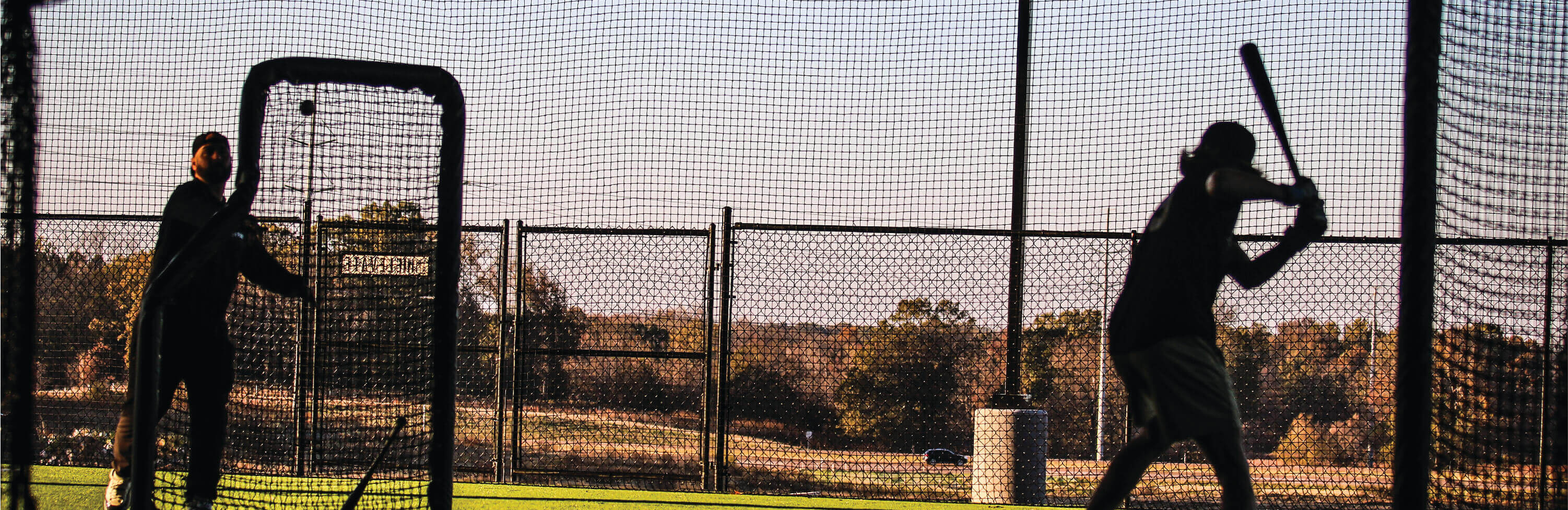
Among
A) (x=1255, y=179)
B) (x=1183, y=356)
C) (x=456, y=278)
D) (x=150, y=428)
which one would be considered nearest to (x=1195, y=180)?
(x=1255, y=179)

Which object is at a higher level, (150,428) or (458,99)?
(458,99)

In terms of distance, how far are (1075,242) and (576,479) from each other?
3017mm

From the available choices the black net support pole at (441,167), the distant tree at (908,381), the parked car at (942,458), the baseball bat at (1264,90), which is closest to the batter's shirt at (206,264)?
the black net support pole at (441,167)

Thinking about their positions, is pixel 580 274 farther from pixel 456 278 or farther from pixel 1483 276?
pixel 1483 276

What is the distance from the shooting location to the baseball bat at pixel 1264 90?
2.29 metres

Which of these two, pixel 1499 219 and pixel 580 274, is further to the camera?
pixel 580 274

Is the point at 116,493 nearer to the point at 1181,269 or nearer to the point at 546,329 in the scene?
the point at 546,329

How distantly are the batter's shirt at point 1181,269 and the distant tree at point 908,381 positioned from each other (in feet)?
8.85

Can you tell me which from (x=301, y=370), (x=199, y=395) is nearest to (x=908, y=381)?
(x=301, y=370)

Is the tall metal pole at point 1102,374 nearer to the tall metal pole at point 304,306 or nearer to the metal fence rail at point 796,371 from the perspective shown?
the metal fence rail at point 796,371

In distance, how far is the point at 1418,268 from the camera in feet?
4.34

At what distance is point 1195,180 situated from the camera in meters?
2.70

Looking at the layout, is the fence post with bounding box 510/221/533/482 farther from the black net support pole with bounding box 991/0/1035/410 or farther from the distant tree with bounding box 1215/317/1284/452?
the distant tree with bounding box 1215/317/1284/452

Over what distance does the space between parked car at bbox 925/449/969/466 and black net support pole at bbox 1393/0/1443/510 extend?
164 inches
